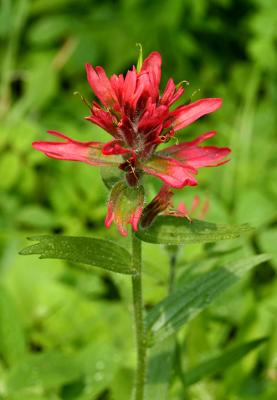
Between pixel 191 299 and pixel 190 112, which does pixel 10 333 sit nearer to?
pixel 191 299

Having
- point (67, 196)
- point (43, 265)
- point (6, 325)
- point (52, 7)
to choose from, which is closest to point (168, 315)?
point (6, 325)

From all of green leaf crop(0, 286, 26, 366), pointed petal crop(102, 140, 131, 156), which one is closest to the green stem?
pointed petal crop(102, 140, 131, 156)

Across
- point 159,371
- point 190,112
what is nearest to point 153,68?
point 190,112

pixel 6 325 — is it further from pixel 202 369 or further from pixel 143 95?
pixel 143 95

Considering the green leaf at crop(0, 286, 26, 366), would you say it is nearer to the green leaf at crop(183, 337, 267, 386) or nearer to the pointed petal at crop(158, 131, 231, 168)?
the green leaf at crop(183, 337, 267, 386)

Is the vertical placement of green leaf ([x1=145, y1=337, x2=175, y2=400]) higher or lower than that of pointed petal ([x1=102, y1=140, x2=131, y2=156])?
lower
